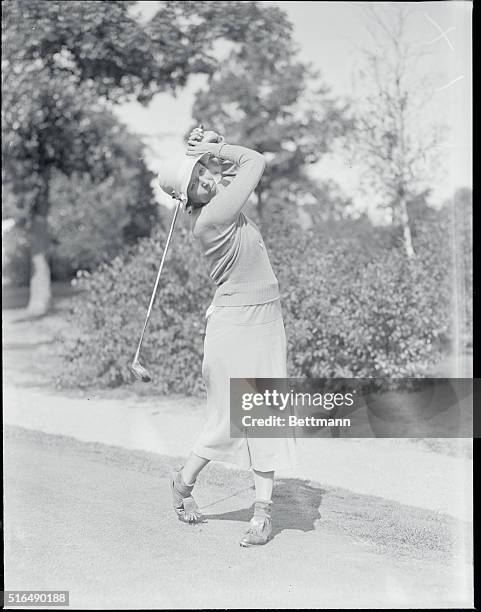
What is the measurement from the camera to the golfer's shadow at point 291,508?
4.27m

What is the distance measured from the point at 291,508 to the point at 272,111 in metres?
2.26

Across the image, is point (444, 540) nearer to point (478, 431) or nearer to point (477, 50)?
point (478, 431)

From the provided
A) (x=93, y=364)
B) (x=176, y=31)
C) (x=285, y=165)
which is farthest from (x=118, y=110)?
(x=93, y=364)

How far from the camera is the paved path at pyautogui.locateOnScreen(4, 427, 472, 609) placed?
13.2 feet

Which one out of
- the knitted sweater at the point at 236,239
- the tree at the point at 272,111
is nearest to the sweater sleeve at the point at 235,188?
the knitted sweater at the point at 236,239

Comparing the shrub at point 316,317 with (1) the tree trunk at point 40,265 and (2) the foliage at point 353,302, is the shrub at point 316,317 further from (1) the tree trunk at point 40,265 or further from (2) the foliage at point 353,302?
(1) the tree trunk at point 40,265

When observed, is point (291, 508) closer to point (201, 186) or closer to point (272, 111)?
point (201, 186)

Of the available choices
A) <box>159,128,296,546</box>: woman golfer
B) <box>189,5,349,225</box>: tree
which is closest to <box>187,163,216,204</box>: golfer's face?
<box>159,128,296,546</box>: woman golfer

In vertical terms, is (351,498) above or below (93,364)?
below

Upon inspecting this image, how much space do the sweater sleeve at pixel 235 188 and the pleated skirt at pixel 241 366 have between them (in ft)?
1.37

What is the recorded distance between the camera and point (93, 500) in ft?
14.6

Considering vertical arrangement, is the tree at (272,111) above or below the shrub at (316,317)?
above

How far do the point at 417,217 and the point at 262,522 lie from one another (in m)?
2.08

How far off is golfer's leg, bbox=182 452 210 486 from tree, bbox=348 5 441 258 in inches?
78.0
